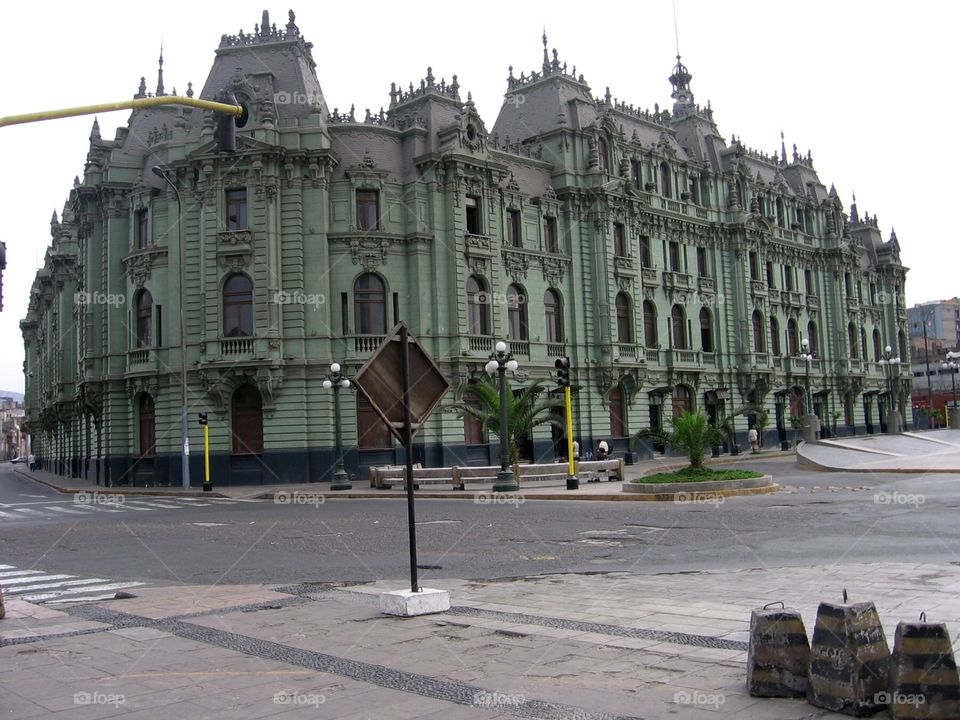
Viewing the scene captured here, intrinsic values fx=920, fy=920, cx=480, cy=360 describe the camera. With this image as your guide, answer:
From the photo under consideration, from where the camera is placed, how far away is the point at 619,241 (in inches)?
2036

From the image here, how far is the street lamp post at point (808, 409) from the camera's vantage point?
50.3 metres

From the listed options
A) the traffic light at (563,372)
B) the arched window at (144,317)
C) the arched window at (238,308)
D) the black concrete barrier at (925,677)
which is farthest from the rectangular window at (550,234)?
the black concrete barrier at (925,677)

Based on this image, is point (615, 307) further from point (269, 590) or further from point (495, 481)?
point (269, 590)

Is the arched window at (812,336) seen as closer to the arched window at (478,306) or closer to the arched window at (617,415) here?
the arched window at (617,415)

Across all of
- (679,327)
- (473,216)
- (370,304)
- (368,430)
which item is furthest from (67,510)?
(679,327)

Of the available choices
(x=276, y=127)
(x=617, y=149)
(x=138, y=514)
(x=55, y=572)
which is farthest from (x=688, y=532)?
(x=617, y=149)

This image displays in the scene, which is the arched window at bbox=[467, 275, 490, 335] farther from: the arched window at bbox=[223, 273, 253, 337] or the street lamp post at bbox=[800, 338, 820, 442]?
the street lamp post at bbox=[800, 338, 820, 442]

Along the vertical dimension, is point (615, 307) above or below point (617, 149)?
below

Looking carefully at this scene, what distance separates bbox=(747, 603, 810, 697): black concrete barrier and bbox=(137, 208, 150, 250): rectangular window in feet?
137

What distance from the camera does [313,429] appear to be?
40.3 metres

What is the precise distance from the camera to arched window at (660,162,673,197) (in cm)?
5625

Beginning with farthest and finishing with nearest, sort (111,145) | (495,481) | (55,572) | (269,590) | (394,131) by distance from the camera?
(111,145), (394,131), (495,481), (55,572), (269,590)

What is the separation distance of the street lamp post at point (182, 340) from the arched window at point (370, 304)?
7479 mm

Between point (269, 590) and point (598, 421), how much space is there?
37728mm
